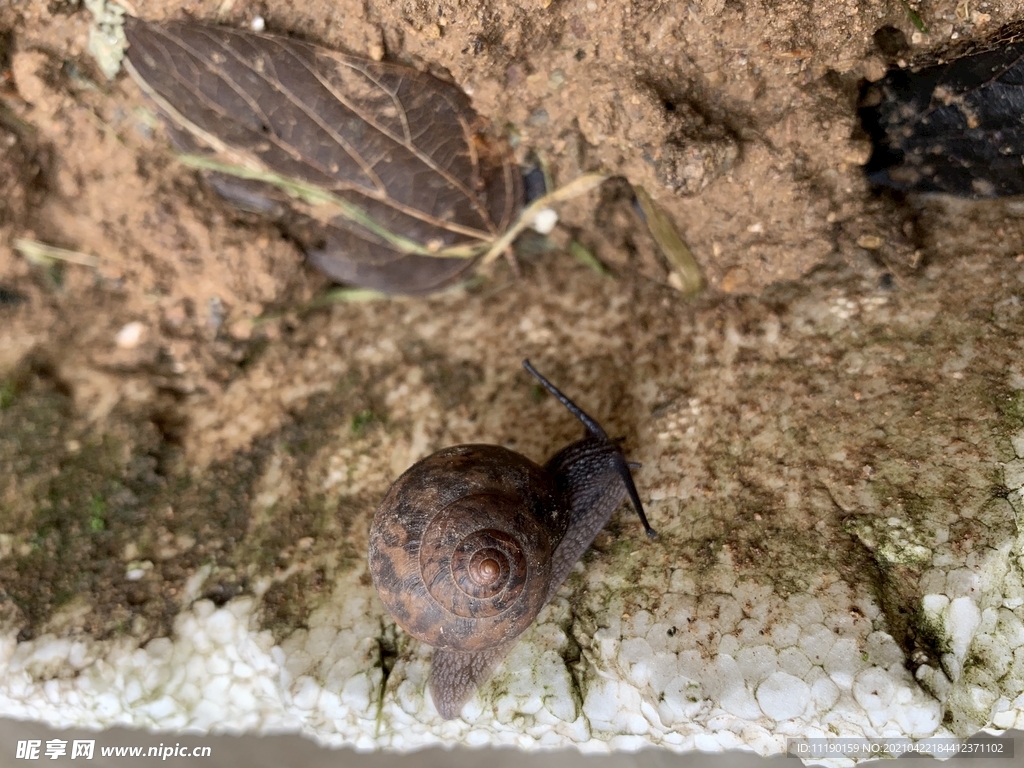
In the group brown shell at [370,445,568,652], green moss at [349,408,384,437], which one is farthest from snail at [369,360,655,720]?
green moss at [349,408,384,437]

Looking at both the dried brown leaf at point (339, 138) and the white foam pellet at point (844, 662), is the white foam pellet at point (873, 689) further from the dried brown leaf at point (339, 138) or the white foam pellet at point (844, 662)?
the dried brown leaf at point (339, 138)

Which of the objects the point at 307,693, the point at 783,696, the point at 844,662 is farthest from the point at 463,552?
the point at 844,662

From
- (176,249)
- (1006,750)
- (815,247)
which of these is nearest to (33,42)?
(176,249)

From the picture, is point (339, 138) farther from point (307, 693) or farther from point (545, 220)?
point (307, 693)

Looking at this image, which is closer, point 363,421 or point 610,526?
point 610,526

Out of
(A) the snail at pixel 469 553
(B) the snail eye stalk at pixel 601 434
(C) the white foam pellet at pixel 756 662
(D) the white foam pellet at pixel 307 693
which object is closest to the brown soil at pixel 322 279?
(B) the snail eye stalk at pixel 601 434
